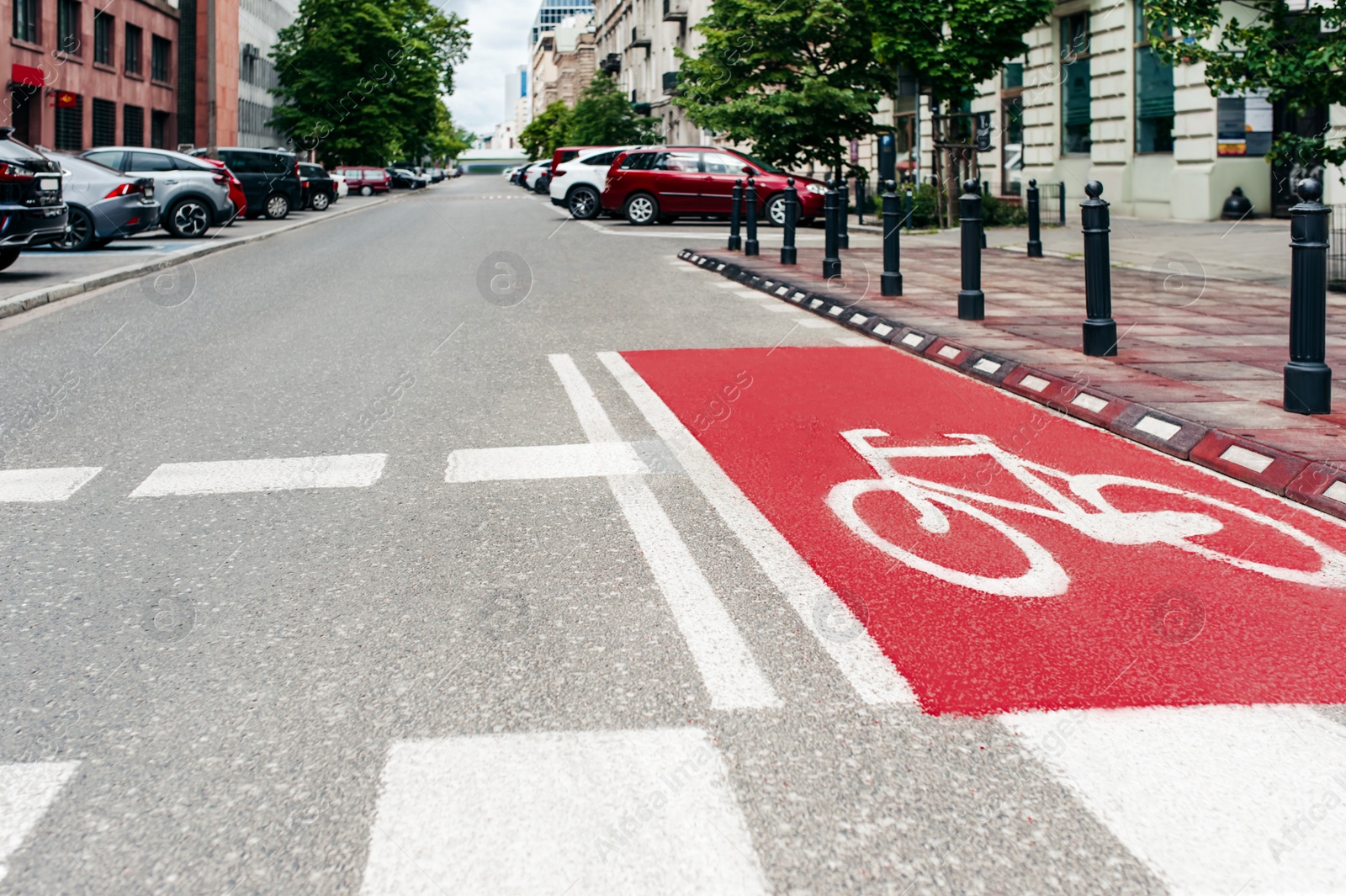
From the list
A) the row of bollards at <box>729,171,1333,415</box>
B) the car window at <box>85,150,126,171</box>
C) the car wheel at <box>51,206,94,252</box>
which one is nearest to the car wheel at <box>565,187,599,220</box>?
the car window at <box>85,150,126,171</box>

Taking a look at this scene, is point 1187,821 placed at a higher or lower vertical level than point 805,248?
lower

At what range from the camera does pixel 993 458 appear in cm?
618

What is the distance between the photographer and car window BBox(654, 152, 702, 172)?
2852cm

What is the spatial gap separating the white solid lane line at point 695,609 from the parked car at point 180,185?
65.5 feet

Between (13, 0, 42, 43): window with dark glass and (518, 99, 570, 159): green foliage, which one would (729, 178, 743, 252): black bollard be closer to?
(13, 0, 42, 43): window with dark glass

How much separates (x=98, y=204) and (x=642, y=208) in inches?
461

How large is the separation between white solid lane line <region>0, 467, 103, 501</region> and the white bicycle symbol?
10.2 ft

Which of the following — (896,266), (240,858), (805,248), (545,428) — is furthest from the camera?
(805,248)

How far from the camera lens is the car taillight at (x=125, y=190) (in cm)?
2017

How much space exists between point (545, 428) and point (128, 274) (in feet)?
37.6

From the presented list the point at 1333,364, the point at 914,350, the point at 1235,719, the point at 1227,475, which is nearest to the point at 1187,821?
the point at 1235,719

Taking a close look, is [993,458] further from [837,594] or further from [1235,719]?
[1235,719]

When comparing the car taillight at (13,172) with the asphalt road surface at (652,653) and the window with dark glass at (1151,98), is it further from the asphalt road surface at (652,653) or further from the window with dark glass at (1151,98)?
the window with dark glass at (1151,98)

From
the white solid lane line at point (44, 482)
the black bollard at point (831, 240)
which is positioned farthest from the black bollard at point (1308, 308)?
the black bollard at point (831, 240)
